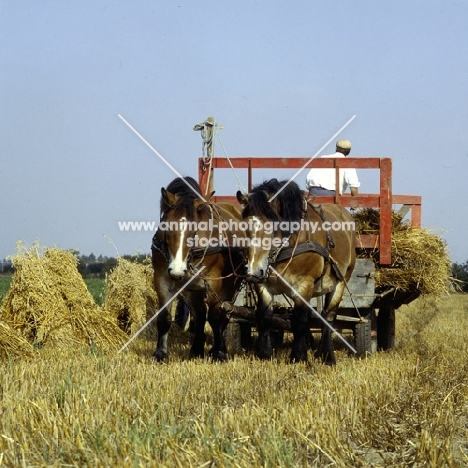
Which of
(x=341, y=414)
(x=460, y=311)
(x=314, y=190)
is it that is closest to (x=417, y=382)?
(x=341, y=414)

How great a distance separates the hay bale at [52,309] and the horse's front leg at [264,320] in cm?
192

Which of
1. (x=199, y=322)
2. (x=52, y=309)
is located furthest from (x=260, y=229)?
(x=52, y=309)

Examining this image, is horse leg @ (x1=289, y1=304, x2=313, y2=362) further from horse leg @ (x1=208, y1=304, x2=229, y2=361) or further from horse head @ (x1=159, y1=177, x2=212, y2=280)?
horse head @ (x1=159, y1=177, x2=212, y2=280)

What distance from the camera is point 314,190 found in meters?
9.98

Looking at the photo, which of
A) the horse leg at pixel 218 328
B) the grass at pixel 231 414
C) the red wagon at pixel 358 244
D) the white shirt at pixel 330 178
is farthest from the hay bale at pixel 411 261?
the horse leg at pixel 218 328

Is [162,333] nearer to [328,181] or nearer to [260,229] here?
[260,229]

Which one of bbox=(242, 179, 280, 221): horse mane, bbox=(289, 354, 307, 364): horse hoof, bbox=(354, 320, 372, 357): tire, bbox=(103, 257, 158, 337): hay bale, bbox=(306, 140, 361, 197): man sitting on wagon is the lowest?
bbox=(289, 354, 307, 364): horse hoof

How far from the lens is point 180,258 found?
759 centimetres

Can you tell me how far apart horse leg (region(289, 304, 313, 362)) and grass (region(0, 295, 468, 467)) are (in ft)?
0.91

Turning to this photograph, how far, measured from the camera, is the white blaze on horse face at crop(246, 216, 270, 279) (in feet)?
24.4

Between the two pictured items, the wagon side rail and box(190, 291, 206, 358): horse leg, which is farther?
the wagon side rail

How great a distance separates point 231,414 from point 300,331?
3.64 meters

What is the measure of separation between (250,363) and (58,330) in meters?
2.41

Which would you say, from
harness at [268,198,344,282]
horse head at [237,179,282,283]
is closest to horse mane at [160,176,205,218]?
horse head at [237,179,282,283]
